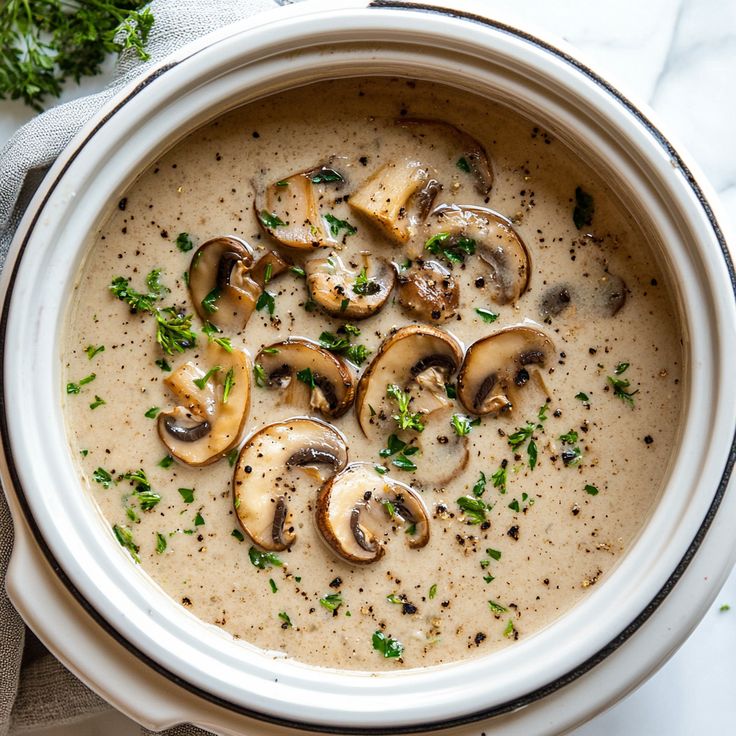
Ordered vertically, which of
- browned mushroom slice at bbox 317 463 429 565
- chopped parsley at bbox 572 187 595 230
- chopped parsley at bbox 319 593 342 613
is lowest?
chopped parsley at bbox 319 593 342 613

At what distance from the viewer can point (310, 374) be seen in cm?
213

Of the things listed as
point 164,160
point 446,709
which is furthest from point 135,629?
point 164,160

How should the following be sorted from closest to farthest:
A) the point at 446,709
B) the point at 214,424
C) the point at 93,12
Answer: the point at 446,709, the point at 214,424, the point at 93,12

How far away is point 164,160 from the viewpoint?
2.14 metres

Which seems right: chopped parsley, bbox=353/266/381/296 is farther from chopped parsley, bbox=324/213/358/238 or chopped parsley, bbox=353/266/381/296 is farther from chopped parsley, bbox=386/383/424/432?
chopped parsley, bbox=386/383/424/432

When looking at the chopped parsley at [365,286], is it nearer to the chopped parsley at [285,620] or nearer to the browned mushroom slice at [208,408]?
the browned mushroom slice at [208,408]

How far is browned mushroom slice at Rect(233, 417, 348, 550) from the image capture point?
83.6 inches

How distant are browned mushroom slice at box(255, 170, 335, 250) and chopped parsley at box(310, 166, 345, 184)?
2 centimetres

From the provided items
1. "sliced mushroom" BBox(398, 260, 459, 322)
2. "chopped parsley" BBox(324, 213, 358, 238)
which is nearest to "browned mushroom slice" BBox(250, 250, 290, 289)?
"chopped parsley" BBox(324, 213, 358, 238)

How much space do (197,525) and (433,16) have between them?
4.21 feet

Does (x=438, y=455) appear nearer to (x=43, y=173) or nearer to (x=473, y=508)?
(x=473, y=508)

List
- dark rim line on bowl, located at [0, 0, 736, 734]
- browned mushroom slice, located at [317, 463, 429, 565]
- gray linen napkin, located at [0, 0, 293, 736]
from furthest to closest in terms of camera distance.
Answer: gray linen napkin, located at [0, 0, 293, 736]
browned mushroom slice, located at [317, 463, 429, 565]
dark rim line on bowl, located at [0, 0, 736, 734]

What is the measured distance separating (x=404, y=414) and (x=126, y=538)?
0.73m

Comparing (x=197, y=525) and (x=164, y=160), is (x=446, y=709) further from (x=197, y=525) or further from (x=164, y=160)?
(x=164, y=160)
